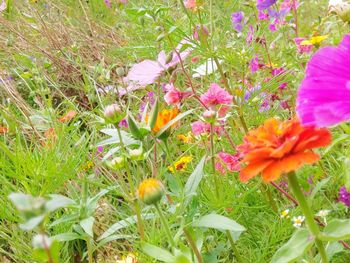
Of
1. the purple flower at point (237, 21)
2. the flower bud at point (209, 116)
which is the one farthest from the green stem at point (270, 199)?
the purple flower at point (237, 21)

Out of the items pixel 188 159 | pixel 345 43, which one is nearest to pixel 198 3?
pixel 188 159

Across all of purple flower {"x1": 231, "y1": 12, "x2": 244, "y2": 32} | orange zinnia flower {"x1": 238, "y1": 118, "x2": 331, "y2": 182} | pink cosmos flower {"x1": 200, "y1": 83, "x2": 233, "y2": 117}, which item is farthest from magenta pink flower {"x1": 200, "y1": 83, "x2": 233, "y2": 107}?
purple flower {"x1": 231, "y1": 12, "x2": 244, "y2": 32}

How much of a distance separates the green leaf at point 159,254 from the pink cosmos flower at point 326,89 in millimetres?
186

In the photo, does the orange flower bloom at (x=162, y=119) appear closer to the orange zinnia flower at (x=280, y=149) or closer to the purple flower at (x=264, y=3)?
the orange zinnia flower at (x=280, y=149)

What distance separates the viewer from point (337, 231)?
0.46 metres

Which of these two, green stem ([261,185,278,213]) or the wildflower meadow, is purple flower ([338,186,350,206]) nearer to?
the wildflower meadow

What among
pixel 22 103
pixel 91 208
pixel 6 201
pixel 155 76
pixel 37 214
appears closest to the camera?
pixel 37 214

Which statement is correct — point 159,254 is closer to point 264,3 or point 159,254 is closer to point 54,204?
point 54,204

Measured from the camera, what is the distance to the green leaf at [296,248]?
45cm

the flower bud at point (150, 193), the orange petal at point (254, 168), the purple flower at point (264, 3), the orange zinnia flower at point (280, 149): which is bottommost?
the purple flower at point (264, 3)

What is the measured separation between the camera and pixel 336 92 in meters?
0.49

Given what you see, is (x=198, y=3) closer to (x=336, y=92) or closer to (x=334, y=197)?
(x=334, y=197)

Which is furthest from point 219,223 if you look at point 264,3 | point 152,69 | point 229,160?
point 264,3

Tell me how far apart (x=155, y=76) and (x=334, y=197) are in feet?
1.29
